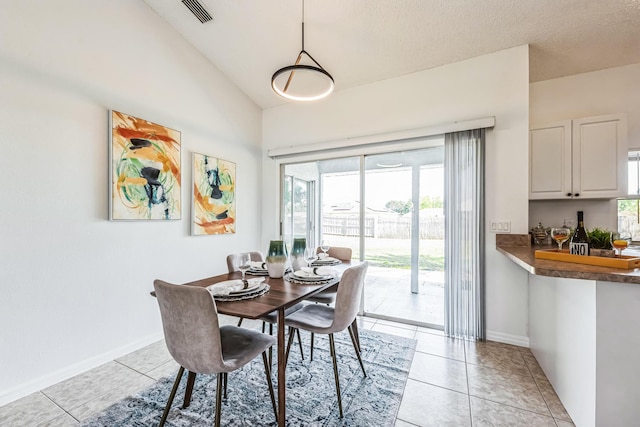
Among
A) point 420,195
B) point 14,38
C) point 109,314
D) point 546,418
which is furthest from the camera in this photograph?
point 420,195

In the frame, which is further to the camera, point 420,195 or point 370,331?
point 420,195

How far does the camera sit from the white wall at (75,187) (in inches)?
72.9

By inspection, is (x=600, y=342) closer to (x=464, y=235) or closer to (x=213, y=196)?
(x=464, y=235)

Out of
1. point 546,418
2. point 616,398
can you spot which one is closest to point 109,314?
point 546,418

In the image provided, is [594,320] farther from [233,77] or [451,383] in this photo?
[233,77]

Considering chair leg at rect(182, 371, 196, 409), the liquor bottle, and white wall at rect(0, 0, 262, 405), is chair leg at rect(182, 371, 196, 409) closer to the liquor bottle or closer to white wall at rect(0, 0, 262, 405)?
white wall at rect(0, 0, 262, 405)

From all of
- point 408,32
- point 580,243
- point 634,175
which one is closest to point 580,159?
point 634,175

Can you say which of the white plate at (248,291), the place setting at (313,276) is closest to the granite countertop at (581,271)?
the place setting at (313,276)

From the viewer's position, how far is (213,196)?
10.9 ft

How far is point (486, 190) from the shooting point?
271cm

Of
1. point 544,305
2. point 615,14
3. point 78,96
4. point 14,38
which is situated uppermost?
point 615,14

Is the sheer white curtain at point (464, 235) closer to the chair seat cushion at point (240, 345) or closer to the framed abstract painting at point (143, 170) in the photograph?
the chair seat cushion at point (240, 345)

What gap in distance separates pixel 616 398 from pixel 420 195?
90.0 inches

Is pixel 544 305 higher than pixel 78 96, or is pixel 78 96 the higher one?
pixel 78 96
